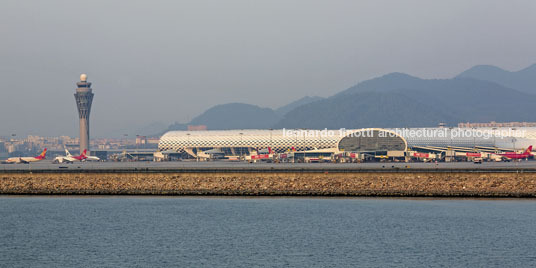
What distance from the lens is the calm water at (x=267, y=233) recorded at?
48250 millimetres

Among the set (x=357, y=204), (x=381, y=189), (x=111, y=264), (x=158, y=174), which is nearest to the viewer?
(x=111, y=264)

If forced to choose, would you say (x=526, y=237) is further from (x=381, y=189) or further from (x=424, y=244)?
(x=381, y=189)

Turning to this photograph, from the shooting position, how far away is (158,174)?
9131cm

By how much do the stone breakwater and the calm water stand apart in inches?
109

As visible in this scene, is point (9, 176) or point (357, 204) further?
point (9, 176)

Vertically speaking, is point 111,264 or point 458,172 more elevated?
point 458,172

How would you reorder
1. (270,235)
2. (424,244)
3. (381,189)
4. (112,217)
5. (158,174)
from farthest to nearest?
(158,174), (381,189), (112,217), (270,235), (424,244)

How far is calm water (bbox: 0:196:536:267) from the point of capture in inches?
1900

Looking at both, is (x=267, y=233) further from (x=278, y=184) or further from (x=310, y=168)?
(x=310, y=168)

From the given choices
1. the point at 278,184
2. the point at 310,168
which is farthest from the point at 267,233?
the point at 310,168

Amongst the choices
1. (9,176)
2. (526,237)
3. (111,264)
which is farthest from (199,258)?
(9,176)

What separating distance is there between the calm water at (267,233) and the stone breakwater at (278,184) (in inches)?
109

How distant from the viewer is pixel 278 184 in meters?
86.1

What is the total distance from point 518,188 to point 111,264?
54.0 m
